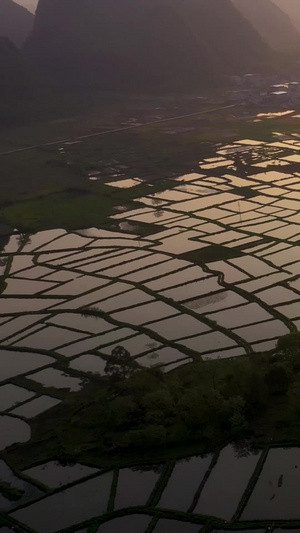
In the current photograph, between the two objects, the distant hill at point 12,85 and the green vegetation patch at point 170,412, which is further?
the distant hill at point 12,85

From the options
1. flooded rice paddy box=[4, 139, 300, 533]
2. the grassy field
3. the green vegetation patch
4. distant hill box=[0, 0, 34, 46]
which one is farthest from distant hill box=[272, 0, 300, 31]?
the green vegetation patch

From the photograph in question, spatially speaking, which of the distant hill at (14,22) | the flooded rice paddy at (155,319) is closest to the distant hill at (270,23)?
the distant hill at (14,22)

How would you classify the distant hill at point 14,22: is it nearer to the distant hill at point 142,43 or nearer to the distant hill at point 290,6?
the distant hill at point 142,43

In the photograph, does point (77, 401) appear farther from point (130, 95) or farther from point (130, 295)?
point (130, 95)

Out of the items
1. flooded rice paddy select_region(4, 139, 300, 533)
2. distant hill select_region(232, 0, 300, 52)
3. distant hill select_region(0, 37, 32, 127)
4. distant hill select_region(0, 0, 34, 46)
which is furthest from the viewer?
distant hill select_region(232, 0, 300, 52)

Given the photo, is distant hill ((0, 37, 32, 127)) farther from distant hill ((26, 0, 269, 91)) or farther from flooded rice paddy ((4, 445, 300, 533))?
flooded rice paddy ((4, 445, 300, 533))

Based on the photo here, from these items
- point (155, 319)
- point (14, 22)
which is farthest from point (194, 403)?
point (14, 22)

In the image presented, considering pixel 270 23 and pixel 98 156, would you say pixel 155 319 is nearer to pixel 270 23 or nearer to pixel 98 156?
pixel 98 156
